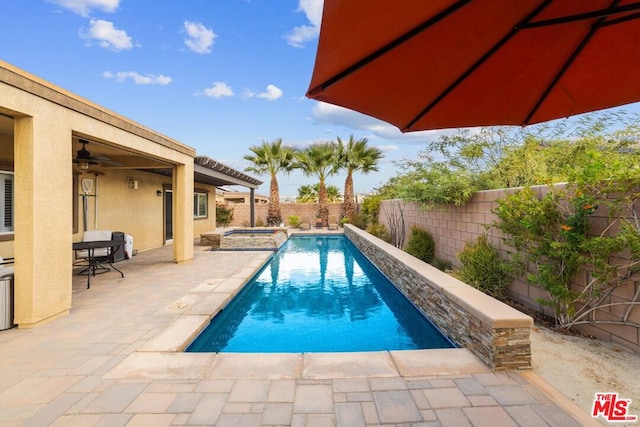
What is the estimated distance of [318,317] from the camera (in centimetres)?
555

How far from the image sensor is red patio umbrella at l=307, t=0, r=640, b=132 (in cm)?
151

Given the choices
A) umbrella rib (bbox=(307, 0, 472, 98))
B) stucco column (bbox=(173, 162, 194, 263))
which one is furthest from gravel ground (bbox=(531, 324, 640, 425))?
stucco column (bbox=(173, 162, 194, 263))

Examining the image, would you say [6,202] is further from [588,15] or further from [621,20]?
[621,20]

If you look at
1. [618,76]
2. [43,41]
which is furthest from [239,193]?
[618,76]

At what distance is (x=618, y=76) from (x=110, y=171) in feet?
35.9

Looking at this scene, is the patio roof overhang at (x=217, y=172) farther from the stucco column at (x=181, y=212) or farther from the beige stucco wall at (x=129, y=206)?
the beige stucco wall at (x=129, y=206)

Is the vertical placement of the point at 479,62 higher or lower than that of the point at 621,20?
lower

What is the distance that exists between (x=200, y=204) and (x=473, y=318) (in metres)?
14.2

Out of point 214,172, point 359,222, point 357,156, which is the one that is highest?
point 357,156

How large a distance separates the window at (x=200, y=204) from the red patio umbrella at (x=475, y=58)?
549 inches

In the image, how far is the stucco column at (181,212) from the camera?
838 cm

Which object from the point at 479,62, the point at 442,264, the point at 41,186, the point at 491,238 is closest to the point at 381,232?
the point at 442,264

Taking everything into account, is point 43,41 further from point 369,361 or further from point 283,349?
point 369,361

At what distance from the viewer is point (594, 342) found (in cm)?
371
